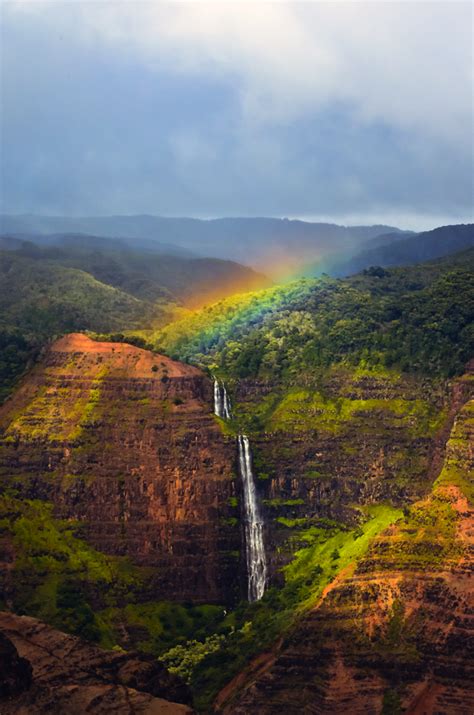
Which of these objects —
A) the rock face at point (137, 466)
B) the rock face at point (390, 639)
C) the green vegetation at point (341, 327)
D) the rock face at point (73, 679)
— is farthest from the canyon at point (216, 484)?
the rock face at point (73, 679)

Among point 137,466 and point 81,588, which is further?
point 137,466

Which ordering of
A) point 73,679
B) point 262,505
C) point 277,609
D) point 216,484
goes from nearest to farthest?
1. point 73,679
2. point 277,609
3. point 216,484
4. point 262,505

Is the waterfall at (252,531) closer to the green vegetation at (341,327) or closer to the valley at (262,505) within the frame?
the valley at (262,505)

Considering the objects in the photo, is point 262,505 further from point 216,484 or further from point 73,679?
point 73,679

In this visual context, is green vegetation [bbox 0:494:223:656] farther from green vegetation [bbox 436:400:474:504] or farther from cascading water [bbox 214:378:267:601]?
green vegetation [bbox 436:400:474:504]

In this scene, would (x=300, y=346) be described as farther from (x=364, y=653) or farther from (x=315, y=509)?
(x=364, y=653)

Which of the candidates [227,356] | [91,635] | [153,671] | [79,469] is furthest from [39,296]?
[153,671]

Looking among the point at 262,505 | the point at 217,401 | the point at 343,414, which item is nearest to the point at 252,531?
the point at 262,505

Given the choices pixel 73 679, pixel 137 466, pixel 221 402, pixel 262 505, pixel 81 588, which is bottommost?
pixel 81 588

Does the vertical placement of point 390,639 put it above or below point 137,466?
below
